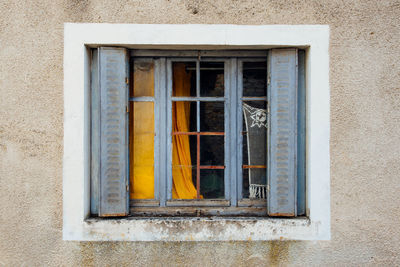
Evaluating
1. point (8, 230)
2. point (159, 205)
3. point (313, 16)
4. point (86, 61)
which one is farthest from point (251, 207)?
point (8, 230)

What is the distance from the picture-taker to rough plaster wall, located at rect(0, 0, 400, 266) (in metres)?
2.69

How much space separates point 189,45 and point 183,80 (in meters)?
0.34

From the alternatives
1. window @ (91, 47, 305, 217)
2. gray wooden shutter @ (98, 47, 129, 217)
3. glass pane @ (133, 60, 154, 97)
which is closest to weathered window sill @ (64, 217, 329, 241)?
window @ (91, 47, 305, 217)

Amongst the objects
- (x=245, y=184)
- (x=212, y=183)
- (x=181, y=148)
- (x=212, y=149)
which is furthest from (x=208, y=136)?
(x=245, y=184)

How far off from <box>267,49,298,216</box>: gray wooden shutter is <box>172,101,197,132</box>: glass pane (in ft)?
2.43

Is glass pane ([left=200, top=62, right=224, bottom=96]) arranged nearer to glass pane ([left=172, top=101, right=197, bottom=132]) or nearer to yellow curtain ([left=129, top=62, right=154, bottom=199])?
glass pane ([left=172, top=101, right=197, bottom=132])

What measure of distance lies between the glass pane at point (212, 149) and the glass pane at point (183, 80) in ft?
1.47

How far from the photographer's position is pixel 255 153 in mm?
2916

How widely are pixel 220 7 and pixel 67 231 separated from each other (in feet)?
7.69

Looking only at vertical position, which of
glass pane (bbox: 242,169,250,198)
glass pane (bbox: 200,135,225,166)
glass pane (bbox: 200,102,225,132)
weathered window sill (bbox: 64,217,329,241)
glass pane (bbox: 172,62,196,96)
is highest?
glass pane (bbox: 172,62,196,96)

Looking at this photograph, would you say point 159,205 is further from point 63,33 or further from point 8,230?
point 63,33

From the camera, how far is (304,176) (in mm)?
2830

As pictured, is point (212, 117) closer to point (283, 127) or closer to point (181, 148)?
point (181, 148)

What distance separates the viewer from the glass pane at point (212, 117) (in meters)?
2.90
